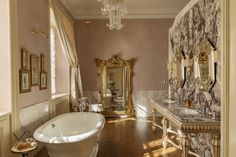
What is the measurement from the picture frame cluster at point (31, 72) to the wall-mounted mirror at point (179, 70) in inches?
111

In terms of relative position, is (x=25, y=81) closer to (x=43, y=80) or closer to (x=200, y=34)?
(x=43, y=80)

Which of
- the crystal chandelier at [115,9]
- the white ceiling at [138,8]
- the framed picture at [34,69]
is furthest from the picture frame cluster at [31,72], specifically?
the white ceiling at [138,8]

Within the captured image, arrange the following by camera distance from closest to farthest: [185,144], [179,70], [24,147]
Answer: [24,147] < [185,144] < [179,70]

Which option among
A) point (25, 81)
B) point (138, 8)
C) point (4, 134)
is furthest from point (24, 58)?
point (138, 8)

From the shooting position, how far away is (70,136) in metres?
2.89

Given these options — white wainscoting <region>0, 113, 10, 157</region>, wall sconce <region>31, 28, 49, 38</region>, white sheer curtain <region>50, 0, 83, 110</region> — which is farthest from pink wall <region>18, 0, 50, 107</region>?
white sheer curtain <region>50, 0, 83, 110</region>

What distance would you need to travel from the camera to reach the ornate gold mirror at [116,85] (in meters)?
6.90

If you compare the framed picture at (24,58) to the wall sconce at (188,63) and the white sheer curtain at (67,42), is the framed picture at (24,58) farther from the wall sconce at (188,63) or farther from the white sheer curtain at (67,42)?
the wall sconce at (188,63)

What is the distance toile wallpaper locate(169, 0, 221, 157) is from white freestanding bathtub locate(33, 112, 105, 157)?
1701mm

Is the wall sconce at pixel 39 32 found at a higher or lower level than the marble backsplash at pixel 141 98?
higher

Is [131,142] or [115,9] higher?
[115,9]

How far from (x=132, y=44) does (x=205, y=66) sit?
12.2ft

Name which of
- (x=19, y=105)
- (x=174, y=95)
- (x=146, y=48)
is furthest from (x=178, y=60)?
(x=19, y=105)

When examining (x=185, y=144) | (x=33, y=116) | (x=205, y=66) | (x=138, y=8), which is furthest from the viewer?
(x=138, y=8)
